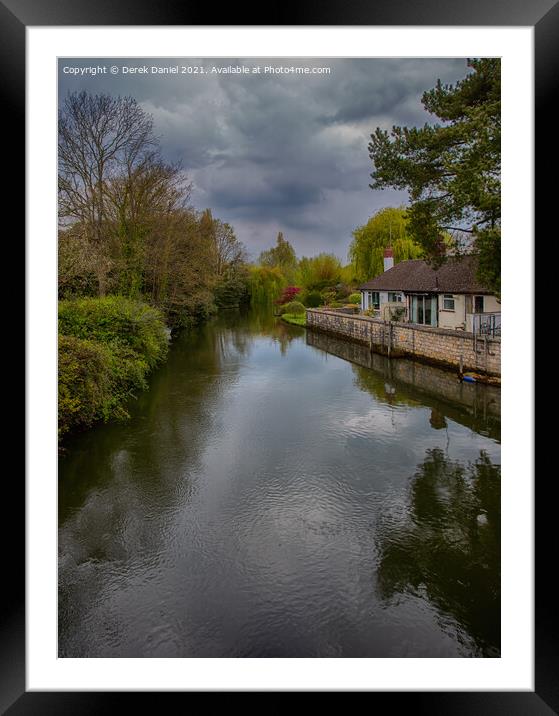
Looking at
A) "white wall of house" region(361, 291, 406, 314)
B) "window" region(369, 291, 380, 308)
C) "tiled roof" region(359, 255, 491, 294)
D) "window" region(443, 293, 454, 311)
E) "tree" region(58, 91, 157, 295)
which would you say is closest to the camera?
"tree" region(58, 91, 157, 295)

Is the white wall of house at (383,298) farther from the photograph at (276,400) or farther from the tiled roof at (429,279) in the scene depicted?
the photograph at (276,400)

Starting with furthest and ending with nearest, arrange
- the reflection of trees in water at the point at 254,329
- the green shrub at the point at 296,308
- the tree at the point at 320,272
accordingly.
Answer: the green shrub at the point at 296,308 < the tree at the point at 320,272 < the reflection of trees in water at the point at 254,329

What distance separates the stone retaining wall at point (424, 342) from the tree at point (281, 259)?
6252 millimetres

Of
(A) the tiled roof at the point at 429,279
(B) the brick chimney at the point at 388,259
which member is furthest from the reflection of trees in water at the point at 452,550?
Answer: (B) the brick chimney at the point at 388,259

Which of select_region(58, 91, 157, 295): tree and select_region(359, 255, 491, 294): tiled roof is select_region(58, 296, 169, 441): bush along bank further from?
select_region(359, 255, 491, 294): tiled roof

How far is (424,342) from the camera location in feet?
44.6

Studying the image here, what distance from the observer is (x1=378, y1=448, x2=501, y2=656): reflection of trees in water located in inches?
161

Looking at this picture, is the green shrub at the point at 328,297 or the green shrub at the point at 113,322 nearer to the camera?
the green shrub at the point at 113,322

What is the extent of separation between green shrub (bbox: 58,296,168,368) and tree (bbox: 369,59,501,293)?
505 centimetres

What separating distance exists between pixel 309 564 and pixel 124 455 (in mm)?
A: 3427

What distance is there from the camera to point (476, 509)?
5613mm

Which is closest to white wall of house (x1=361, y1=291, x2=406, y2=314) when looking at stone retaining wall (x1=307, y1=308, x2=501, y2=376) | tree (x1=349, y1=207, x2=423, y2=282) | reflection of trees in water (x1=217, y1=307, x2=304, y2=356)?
stone retaining wall (x1=307, y1=308, x2=501, y2=376)

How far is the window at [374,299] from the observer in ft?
62.1
